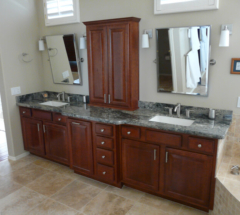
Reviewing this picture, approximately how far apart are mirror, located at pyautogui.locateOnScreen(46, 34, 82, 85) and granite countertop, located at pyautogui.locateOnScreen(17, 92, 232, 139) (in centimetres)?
49

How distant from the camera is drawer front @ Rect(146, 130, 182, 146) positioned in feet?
7.34

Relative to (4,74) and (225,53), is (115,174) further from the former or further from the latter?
(4,74)

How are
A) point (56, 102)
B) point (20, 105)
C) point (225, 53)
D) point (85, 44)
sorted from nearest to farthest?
point (225, 53) < point (85, 44) < point (20, 105) < point (56, 102)

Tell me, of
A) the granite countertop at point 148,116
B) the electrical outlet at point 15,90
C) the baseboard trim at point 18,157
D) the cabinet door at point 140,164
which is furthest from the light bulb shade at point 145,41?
the baseboard trim at point 18,157

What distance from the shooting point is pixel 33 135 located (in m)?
3.49

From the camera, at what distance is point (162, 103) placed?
283cm

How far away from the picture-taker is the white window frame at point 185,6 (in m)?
2.30

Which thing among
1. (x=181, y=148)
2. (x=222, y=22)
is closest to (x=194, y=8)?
(x=222, y=22)

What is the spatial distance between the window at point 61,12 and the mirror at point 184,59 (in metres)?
1.32

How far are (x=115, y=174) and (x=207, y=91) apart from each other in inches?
55.6

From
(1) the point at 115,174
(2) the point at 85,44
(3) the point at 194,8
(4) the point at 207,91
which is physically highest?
(3) the point at 194,8

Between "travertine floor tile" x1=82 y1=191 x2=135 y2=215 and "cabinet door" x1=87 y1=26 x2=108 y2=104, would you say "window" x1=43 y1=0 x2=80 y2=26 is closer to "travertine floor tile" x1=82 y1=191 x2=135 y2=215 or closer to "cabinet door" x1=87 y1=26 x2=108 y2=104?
"cabinet door" x1=87 y1=26 x2=108 y2=104

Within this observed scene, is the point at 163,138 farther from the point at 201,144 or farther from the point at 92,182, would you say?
the point at 92,182

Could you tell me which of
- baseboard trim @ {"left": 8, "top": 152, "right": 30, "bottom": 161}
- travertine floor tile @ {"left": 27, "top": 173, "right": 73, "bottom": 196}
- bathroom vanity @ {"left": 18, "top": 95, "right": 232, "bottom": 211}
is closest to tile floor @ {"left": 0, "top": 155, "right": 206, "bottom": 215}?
travertine floor tile @ {"left": 27, "top": 173, "right": 73, "bottom": 196}
